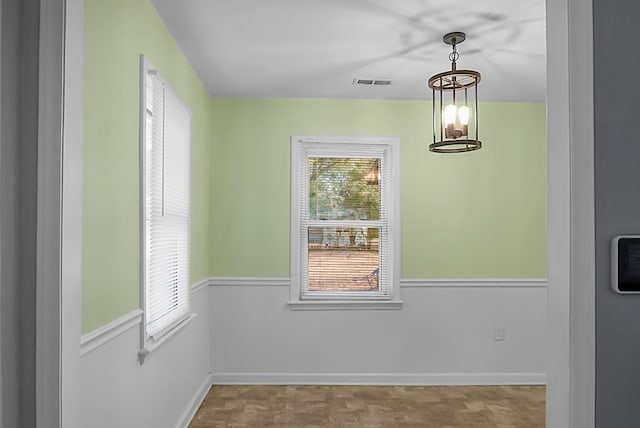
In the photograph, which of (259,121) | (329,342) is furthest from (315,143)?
(329,342)

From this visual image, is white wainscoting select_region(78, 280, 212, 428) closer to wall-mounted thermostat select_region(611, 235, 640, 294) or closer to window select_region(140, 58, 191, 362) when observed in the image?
window select_region(140, 58, 191, 362)

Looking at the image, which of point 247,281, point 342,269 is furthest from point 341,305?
point 247,281

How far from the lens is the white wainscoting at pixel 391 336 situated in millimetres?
4711

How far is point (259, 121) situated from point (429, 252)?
1.96 metres

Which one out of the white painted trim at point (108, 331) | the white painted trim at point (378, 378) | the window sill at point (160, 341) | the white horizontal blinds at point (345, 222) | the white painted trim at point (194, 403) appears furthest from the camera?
the white horizontal blinds at point (345, 222)

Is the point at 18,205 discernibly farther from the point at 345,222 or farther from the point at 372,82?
the point at 345,222

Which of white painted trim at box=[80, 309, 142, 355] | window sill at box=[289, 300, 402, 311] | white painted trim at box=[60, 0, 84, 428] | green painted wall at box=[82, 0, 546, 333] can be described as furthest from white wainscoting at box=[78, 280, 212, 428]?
window sill at box=[289, 300, 402, 311]

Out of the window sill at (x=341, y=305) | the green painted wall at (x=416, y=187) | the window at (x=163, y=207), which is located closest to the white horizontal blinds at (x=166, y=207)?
the window at (x=163, y=207)

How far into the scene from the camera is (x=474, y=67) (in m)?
3.82

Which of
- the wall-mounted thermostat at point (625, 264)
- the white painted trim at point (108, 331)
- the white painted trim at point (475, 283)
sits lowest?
the white painted trim at point (475, 283)

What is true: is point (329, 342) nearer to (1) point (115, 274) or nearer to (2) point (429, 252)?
(2) point (429, 252)

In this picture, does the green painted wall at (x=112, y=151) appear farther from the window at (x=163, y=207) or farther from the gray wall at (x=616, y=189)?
the gray wall at (x=616, y=189)

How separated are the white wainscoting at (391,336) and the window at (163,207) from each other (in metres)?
1.16

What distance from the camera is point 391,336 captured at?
187 inches
